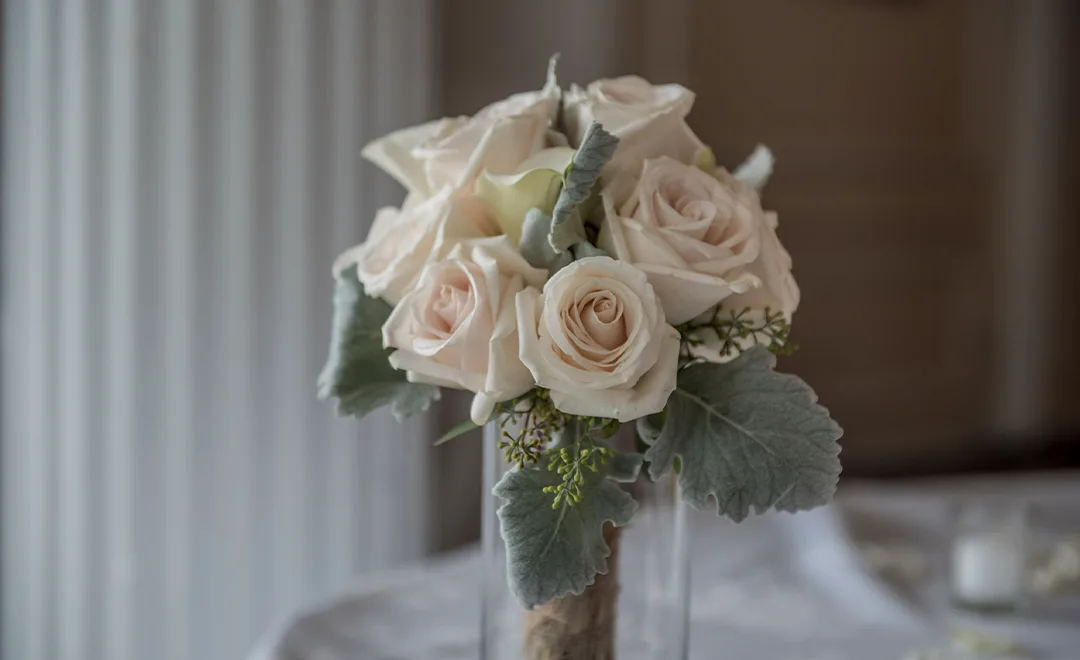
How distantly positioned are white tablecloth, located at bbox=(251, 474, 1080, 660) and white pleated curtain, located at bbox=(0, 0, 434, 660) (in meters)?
0.64

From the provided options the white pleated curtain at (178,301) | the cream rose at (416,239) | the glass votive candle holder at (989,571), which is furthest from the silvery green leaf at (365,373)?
the white pleated curtain at (178,301)

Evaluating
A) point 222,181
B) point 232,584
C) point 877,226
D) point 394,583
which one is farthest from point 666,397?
point 877,226

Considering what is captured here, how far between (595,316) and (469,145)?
16 centimetres

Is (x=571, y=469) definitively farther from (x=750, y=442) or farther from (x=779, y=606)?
(x=779, y=606)

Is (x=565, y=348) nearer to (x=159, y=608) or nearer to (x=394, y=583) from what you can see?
(x=394, y=583)

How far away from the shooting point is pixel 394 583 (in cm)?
117

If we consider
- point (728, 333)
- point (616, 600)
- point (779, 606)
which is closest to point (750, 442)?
point (728, 333)

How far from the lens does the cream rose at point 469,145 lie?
69 centimetres

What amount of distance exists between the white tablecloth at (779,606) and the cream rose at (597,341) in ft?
1.52

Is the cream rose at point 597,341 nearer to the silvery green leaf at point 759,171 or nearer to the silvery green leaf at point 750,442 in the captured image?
the silvery green leaf at point 750,442

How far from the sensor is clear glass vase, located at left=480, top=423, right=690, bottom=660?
0.74 metres

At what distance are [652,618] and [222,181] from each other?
3.83ft

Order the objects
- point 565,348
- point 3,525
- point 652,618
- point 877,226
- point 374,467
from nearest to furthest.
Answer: point 565,348 → point 652,618 → point 3,525 → point 374,467 → point 877,226

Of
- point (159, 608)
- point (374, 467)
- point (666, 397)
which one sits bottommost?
point (159, 608)
